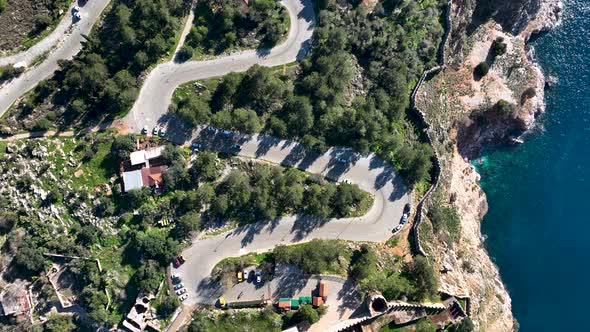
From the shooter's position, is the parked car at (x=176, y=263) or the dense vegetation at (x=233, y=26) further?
the dense vegetation at (x=233, y=26)

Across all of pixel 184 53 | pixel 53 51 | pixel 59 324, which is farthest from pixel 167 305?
pixel 53 51

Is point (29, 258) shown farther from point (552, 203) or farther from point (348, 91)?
point (552, 203)

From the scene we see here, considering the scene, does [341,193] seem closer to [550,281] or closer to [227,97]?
[227,97]

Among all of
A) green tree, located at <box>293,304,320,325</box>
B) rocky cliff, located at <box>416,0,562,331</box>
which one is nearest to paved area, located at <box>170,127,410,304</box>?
rocky cliff, located at <box>416,0,562,331</box>

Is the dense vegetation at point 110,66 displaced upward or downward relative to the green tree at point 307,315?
upward

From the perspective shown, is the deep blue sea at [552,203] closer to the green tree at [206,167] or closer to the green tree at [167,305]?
the green tree at [206,167]

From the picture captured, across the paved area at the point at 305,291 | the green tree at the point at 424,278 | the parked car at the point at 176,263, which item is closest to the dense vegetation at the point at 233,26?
the parked car at the point at 176,263

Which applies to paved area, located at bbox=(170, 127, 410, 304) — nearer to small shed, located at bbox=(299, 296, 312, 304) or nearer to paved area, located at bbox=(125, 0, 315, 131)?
paved area, located at bbox=(125, 0, 315, 131)
